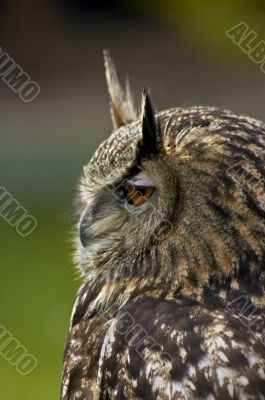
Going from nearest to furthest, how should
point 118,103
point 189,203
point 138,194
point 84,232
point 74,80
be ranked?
point 189,203
point 138,194
point 84,232
point 118,103
point 74,80

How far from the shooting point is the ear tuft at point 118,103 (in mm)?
3846

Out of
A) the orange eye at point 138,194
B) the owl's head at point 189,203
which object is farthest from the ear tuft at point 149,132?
the orange eye at point 138,194

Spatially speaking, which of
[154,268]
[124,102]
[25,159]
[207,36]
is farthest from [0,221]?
[154,268]

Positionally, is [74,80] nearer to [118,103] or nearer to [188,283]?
[118,103]

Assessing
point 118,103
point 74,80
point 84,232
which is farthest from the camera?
point 74,80

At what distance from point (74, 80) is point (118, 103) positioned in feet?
27.0

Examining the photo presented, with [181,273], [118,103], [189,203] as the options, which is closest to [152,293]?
[181,273]

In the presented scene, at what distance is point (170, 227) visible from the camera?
2.99 metres

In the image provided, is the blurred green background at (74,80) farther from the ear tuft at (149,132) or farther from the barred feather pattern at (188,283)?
the ear tuft at (149,132)

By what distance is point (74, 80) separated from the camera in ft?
39.5

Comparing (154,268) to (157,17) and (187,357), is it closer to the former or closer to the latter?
(187,357)

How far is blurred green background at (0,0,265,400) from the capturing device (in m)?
9.46

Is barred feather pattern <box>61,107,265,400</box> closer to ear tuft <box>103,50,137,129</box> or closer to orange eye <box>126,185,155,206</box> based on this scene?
orange eye <box>126,185,155,206</box>

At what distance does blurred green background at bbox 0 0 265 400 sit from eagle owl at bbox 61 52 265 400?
5086 millimetres
